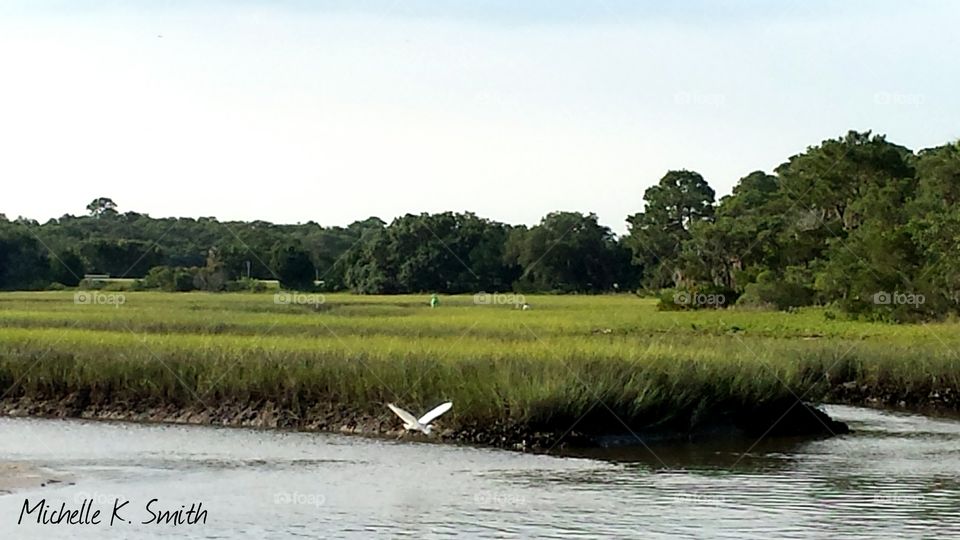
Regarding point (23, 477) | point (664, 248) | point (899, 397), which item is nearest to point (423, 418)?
point (23, 477)

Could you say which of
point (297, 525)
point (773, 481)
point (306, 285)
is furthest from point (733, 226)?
point (297, 525)

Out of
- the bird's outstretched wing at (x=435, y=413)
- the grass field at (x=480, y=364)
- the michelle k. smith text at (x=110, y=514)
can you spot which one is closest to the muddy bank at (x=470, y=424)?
the grass field at (x=480, y=364)

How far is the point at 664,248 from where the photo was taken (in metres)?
89.8

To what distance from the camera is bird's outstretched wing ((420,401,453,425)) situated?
20.8 m

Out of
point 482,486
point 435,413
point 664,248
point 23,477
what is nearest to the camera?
point 482,486

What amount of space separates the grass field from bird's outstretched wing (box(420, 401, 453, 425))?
51 cm

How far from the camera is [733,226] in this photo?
225ft

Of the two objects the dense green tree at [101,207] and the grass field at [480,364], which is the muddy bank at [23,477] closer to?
the grass field at [480,364]

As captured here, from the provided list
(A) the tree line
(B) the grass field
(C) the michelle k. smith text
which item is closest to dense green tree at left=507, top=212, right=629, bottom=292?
(A) the tree line

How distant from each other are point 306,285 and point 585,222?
21.7 metres

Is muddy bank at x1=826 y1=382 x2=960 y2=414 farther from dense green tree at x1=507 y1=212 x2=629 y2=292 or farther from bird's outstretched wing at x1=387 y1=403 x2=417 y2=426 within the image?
dense green tree at x1=507 y1=212 x2=629 y2=292

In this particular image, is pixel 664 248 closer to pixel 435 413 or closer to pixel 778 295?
pixel 778 295

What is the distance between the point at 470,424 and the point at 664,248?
68.9 metres

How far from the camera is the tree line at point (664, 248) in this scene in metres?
49.9
